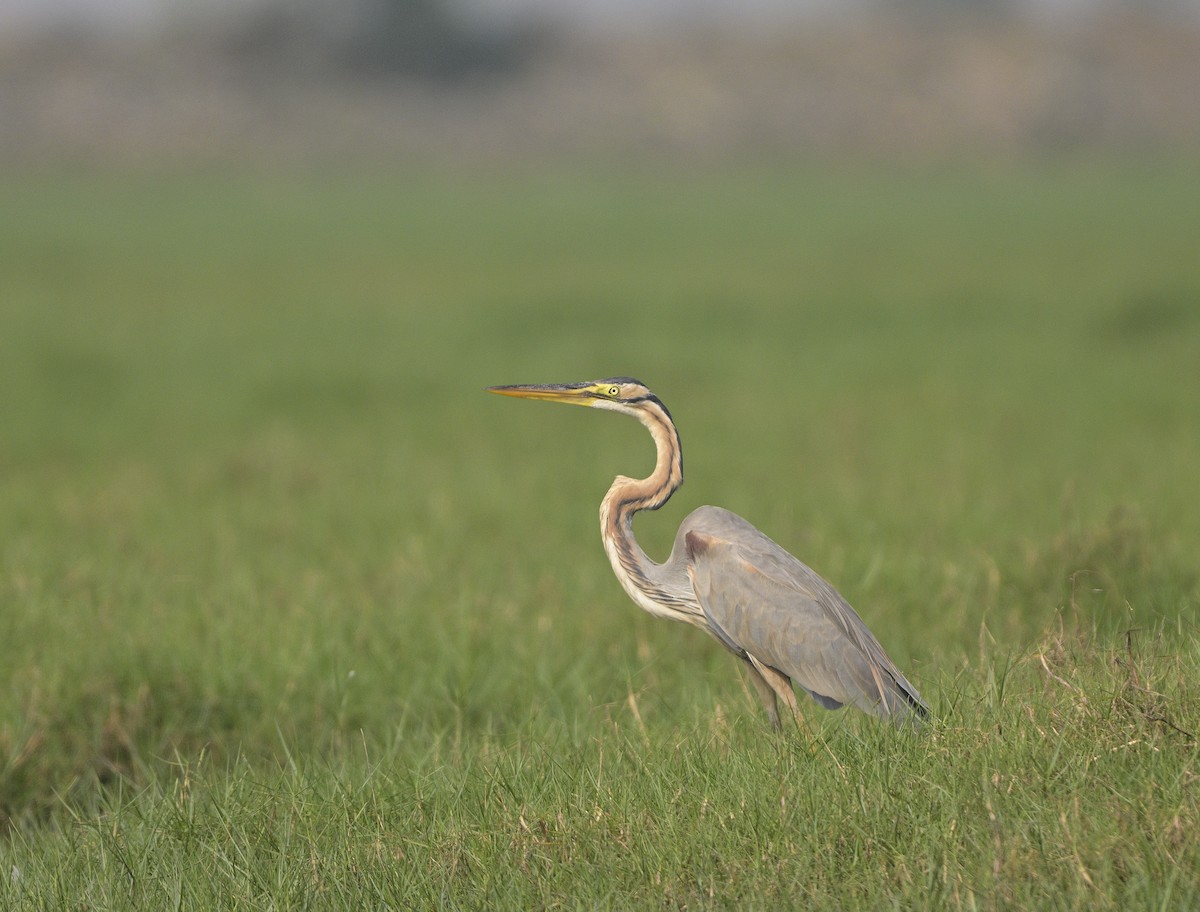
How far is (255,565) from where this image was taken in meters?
6.98

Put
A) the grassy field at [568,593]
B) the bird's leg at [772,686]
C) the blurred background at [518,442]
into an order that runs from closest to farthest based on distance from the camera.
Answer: the grassy field at [568,593], the bird's leg at [772,686], the blurred background at [518,442]

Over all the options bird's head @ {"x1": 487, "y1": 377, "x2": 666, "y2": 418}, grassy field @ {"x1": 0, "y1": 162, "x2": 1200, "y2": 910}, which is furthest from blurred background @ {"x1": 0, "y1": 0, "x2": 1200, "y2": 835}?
bird's head @ {"x1": 487, "y1": 377, "x2": 666, "y2": 418}

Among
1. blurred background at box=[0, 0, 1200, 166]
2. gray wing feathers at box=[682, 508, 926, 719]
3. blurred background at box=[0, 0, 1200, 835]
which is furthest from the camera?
blurred background at box=[0, 0, 1200, 166]

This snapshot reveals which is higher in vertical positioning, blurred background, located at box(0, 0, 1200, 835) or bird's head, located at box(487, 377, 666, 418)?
bird's head, located at box(487, 377, 666, 418)

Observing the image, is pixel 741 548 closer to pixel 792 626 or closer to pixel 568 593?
pixel 792 626

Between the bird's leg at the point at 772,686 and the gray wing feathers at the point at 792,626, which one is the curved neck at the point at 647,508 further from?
the bird's leg at the point at 772,686

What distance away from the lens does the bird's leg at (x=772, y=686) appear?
3.85 m

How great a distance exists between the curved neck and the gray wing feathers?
110 millimetres

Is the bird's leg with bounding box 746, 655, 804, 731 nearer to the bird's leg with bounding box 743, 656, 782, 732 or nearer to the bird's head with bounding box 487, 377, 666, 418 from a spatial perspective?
the bird's leg with bounding box 743, 656, 782, 732

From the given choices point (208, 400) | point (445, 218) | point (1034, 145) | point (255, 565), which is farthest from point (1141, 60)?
point (255, 565)

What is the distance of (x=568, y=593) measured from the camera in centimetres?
637

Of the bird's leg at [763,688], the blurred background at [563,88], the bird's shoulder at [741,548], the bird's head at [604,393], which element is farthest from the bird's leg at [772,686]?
the blurred background at [563,88]

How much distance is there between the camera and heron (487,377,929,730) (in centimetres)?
373

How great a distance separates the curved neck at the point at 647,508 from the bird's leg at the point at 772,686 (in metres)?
0.28
